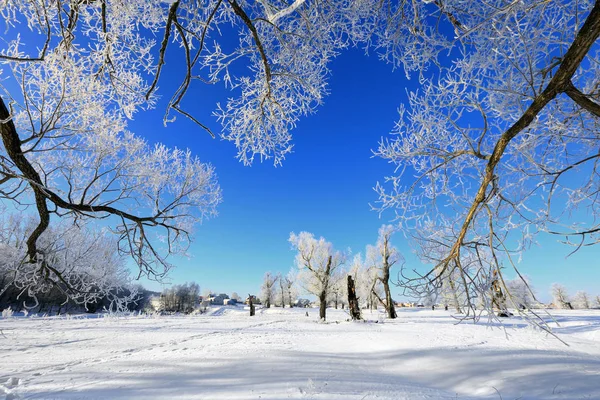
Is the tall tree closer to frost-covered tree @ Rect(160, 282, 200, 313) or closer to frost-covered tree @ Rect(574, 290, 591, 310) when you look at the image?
frost-covered tree @ Rect(574, 290, 591, 310)

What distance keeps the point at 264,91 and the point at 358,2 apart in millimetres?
1428

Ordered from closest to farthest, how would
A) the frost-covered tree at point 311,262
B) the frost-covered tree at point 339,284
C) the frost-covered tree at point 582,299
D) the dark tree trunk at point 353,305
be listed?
1. the dark tree trunk at point 353,305
2. the frost-covered tree at point 311,262
3. the frost-covered tree at point 339,284
4. the frost-covered tree at point 582,299

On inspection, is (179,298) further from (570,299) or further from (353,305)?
(570,299)

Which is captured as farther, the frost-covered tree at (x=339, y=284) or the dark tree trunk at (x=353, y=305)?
the frost-covered tree at (x=339, y=284)

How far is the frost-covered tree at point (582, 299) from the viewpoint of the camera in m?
74.6

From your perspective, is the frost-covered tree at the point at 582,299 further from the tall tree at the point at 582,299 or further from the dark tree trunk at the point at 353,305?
the dark tree trunk at the point at 353,305

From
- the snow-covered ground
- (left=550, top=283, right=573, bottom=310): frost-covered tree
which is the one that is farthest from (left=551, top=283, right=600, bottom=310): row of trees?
the snow-covered ground

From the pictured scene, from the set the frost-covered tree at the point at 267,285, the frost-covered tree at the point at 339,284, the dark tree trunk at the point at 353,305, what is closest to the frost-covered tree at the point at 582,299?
the frost-covered tree at the point at 339,284

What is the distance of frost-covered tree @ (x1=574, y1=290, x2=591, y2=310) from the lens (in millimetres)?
74575

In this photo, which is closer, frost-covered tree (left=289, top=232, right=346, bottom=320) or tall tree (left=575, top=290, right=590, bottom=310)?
frost-covered tree (left=289, top=232, right=346, bottom=320)

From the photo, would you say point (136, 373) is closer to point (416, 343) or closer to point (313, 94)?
point (313, 94)

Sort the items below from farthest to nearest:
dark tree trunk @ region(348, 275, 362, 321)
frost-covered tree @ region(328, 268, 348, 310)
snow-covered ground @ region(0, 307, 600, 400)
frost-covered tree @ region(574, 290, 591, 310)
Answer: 1. frost-covered tree @ region(574, 290, 591, 310)
2. frost-covered tree @ region(328, 268, 348, 310)
3. dark tree trunk @ region(348, 275, 362, 321)
4. snow-covered ground @ region(0, 307, 600, 400)

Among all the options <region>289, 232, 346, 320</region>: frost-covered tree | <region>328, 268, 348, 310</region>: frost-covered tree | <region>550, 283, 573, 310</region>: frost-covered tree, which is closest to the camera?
<region>289, 232, 346, 320</region>: frost-covered tree

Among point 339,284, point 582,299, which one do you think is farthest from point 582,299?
point 339,284
